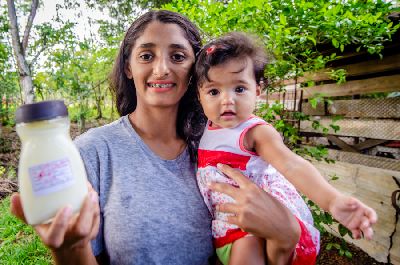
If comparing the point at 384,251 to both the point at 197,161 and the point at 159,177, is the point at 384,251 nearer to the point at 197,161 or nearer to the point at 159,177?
the point at 197,161

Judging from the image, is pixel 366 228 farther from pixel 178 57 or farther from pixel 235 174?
pixel 178 57

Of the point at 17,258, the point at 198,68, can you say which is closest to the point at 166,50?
the point at 198,68

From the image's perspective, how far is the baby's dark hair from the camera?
1.77 m

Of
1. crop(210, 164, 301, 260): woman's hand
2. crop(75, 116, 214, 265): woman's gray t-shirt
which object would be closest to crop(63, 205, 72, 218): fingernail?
crop(75, 116, 214, 265): woman's gray t-shirt

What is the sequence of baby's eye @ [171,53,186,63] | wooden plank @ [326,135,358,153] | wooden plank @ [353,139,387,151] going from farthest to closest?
1. wooden plank @ [326,135,358,153]
2. wooden plank @ [353,139,387,151]
3. baby's eye @ [171,53,186,63]

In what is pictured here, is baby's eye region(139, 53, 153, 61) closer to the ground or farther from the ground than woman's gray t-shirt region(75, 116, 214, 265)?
farther from the ground

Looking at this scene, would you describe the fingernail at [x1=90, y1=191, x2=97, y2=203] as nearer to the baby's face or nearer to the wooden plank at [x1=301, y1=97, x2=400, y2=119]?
the baby's face

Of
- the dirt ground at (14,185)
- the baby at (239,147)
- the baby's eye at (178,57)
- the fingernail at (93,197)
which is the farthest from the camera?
the dirt ground at (14,185)

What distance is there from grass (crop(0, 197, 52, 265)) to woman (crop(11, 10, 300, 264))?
329 centimetres

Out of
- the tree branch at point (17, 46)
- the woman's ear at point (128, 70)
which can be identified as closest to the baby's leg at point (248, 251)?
the woman's ear at point (128, 70)

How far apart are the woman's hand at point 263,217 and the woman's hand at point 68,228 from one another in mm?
710

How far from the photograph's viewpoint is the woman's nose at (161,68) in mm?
1650

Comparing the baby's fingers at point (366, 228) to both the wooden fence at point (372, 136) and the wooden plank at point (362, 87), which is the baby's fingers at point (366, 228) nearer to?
the wooden fence at point (372, 136)

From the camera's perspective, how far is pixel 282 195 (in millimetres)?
1666
